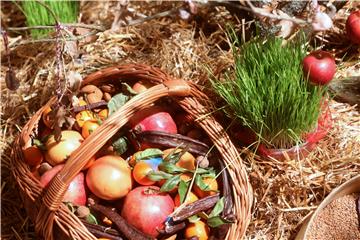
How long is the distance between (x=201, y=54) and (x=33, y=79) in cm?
69

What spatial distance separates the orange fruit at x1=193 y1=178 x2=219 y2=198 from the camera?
194 centimetres

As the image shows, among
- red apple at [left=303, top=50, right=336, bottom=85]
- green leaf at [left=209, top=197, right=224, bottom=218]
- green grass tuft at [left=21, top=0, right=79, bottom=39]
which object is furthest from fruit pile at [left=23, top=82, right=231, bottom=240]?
green grass tuft at [left=21, top=0, right=79, bottom=39]

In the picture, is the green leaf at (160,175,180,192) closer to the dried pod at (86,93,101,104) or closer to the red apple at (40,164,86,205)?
the red apple at (40,164,86,205)

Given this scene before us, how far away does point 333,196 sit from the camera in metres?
1.94

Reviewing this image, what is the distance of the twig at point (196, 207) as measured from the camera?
186 centimetres

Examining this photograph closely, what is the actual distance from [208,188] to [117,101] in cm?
44

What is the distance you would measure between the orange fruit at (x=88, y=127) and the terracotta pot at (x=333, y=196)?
2.44 feet

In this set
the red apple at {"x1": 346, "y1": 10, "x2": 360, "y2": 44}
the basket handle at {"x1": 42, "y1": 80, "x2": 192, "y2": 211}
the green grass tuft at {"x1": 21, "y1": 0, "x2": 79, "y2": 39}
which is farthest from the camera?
the green grass tuft at {"x1": 21, "y1": 0, "x2": 79, "y2": 39}

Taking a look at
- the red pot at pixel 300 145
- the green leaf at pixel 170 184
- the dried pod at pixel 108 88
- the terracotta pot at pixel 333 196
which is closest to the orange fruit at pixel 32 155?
the dried pod at pixel 108 88

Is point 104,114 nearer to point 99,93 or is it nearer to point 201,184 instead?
point 99,93

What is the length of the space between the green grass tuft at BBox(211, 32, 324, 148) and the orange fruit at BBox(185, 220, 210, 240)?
350 millimetres

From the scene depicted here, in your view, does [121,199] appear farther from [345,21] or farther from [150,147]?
[345,21]

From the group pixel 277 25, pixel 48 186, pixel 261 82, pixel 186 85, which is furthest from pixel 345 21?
pixel 48 186

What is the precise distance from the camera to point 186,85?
6.63ft
